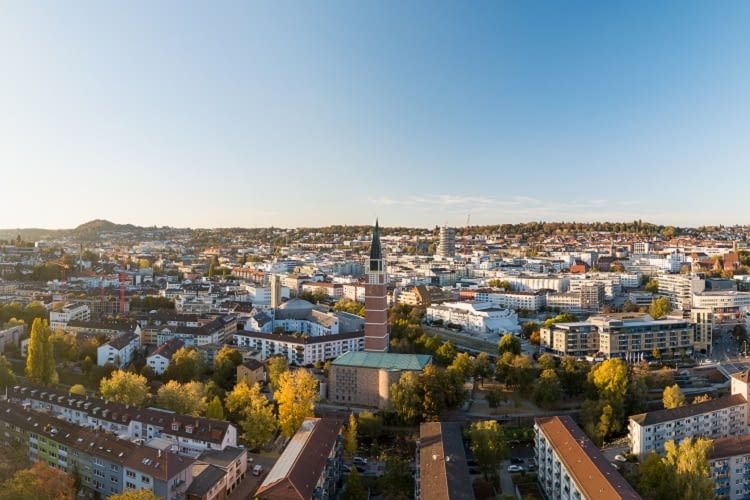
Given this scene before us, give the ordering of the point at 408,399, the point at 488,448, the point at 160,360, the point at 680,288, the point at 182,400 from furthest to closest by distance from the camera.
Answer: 1. the point at 680,288
2. the point at 160,360
3. the point at 408,399
4. the point at 182,400
5. the point at 488,448

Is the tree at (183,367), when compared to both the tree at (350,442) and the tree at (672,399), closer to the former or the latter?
the tree at (350,442)

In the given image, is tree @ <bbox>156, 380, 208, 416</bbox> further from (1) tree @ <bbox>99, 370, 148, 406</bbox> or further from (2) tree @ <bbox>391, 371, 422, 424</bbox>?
(2) tree @ <bbox>391, 371, 422, 424</bbox>

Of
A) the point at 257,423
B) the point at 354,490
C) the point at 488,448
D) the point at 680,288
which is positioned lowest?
the point at 354,490

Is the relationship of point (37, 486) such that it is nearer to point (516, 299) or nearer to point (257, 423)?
point (257, 423)

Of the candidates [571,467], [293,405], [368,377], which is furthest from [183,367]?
[571,467]

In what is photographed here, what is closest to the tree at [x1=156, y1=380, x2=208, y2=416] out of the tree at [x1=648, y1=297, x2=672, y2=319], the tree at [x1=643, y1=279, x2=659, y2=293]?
the tree at [x1=648, y1=297, x2=672, y2=319]

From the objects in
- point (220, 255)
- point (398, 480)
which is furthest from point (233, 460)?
point (220, 255)
